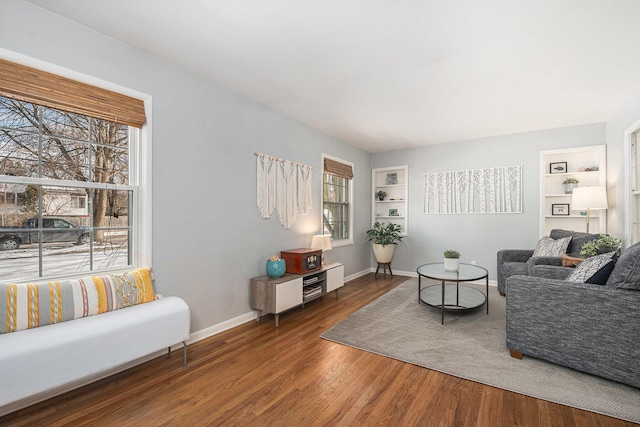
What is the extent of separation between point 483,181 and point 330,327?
12.4ft

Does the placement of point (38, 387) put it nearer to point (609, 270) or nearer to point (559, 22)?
point (609, 270)

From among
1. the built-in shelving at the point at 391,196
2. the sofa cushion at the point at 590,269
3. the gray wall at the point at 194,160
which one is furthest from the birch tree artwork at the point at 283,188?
the sofa cushion at the point at 590,269

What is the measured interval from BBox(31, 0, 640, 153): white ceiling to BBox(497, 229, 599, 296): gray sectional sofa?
5.42 feet

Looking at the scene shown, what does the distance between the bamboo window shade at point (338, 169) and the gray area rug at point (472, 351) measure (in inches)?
86.7

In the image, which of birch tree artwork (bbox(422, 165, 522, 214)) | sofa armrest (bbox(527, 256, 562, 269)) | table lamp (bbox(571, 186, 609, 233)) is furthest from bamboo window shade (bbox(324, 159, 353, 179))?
table lamp (bbox(571, 186, 609, 233))

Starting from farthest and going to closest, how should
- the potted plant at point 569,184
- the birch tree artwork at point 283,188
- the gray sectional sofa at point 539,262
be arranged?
the potted plant at point 569,184 < the birch tree artwork at point 283,188 < the gray sectional sofa at point 539,262

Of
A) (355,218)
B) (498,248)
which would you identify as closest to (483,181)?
(498,248)

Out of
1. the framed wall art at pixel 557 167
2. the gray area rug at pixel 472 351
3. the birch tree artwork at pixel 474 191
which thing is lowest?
the gray area rug at pixel 472 351

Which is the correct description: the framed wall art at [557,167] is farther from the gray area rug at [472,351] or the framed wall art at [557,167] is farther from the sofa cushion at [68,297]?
the sofa cushion at [68,297]

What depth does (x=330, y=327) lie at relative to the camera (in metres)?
3.13

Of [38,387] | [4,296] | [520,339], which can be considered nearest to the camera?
[38,387]

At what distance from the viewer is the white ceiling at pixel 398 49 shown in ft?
6.27

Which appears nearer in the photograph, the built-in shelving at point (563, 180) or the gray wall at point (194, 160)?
the gray wall at point (194, 160)

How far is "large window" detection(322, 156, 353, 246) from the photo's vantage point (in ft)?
16.0
